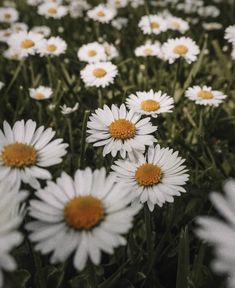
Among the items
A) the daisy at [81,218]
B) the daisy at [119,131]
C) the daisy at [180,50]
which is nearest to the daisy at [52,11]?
the daisy at [180,50]

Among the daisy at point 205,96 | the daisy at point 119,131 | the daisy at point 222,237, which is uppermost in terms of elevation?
the daisy at point 205,96

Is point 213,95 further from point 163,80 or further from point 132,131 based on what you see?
point 132,131

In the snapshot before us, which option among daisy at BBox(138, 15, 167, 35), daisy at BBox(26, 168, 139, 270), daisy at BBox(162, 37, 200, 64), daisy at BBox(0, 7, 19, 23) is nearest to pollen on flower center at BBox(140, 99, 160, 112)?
daisy at BBox(162, 37, 200, 64)

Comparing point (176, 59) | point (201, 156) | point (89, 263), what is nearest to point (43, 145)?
point (89, 263)

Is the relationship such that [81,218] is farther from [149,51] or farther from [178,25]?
[178,25]

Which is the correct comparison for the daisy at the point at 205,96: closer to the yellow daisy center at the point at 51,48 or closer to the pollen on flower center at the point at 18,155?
the yellow daisy center at the point at 51,48

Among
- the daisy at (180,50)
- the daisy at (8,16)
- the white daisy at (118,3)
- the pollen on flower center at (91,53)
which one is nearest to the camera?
the daisy at (180,50)

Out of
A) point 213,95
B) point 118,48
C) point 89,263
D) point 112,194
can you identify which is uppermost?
point 118,48
